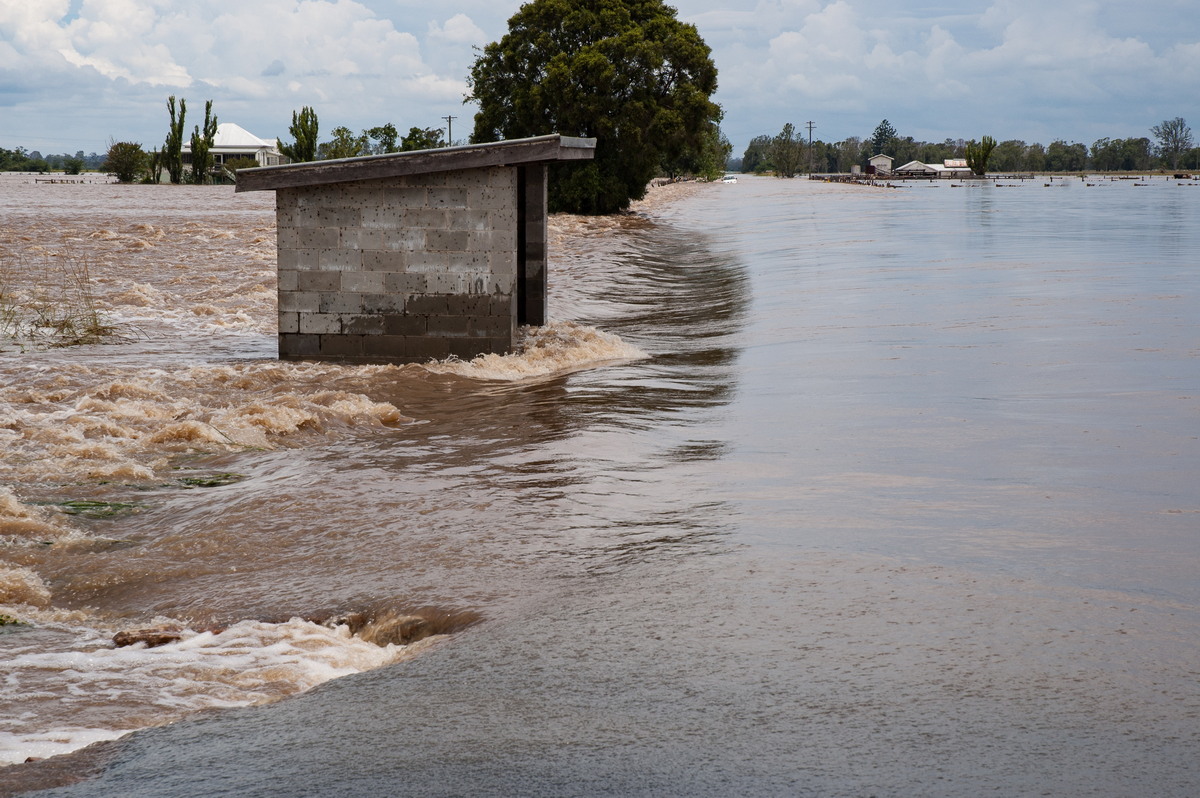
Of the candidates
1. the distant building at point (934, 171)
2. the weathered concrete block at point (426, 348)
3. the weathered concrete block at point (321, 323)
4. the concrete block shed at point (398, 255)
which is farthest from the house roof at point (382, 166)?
the distant building at point (934, 171)

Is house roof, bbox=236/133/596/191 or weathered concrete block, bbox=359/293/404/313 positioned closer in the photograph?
house roof, bbox=236/133/596/191

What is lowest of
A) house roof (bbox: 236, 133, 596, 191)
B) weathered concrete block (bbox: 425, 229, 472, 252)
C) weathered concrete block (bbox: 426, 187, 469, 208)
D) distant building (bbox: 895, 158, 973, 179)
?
weathered concrete block (bbox: 425, 229, 472, 252)

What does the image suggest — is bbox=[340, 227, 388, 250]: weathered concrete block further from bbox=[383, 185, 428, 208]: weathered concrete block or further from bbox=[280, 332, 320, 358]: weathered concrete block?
bbox=[280, 332, 320, 358]: weathered concrete block

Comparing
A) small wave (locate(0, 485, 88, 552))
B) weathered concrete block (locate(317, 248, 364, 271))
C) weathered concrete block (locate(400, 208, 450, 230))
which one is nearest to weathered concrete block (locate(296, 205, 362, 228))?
weathered concrete block (locate(317, 248, 364, 271))

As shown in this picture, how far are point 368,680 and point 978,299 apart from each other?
18015 millimetres

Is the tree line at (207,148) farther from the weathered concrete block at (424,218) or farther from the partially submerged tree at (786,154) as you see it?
the partially submerged tree at (786,154)

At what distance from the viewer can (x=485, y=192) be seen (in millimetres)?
14047

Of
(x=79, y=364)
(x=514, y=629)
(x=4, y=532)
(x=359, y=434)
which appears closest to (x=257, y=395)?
(x=359, y=434)

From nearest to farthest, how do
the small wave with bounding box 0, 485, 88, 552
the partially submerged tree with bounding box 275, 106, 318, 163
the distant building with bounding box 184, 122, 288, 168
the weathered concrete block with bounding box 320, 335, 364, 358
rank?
the small wave with bounding box 0, 485, 88, 552, the weathered concrete block with bounding box 320, 335, 364, 358, the partially submerged tree with bounding box 275, 106, 318, 163, the distant building with bounding box 184, 122, 288, 168

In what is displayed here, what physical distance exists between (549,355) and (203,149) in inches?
2815

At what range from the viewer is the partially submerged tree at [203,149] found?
254 feet

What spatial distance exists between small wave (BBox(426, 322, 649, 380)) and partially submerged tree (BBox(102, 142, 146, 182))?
77.6 meters

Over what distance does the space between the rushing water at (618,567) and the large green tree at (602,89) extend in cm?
3402

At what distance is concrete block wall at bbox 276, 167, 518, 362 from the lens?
46.2 feet
